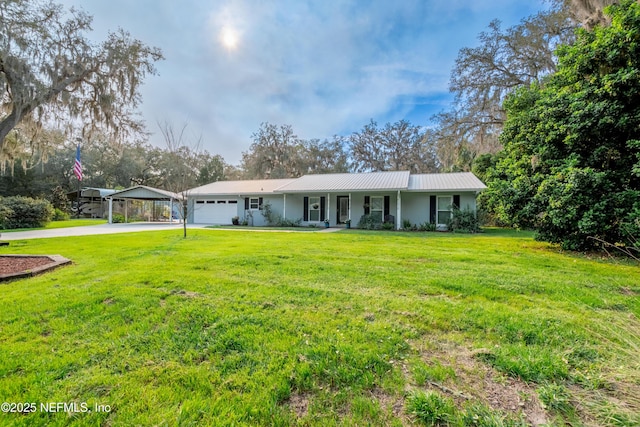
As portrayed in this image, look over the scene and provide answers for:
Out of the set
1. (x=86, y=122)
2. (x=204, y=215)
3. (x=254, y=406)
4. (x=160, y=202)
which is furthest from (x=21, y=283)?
(x=160, y=202)

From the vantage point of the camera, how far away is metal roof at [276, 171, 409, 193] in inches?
591

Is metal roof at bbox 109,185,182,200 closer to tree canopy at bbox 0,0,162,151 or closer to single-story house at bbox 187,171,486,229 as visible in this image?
single-story house at bbox 187,171,486,229

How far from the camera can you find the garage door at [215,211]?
20.0 metres

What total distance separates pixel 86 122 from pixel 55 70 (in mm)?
2112

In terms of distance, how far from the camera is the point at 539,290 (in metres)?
4.05

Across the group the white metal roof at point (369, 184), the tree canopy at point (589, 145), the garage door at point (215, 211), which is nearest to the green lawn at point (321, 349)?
the tree canopy at point (589, 145)

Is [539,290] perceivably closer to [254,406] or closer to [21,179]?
[254,406]

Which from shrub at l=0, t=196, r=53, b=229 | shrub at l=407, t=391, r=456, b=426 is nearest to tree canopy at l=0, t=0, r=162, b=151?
shrub at l=0, t=196, r=53, b=229

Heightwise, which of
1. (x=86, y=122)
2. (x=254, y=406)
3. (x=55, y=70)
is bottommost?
(x=254, y=406)

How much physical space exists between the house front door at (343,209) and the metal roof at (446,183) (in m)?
3.83

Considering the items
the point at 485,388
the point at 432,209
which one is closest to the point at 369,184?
the point at 432,209

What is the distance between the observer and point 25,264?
5730mm

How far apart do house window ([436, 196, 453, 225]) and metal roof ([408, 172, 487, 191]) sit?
0.76 meters

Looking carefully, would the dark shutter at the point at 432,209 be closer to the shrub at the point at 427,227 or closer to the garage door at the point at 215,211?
the shrub at the point at 427,227
